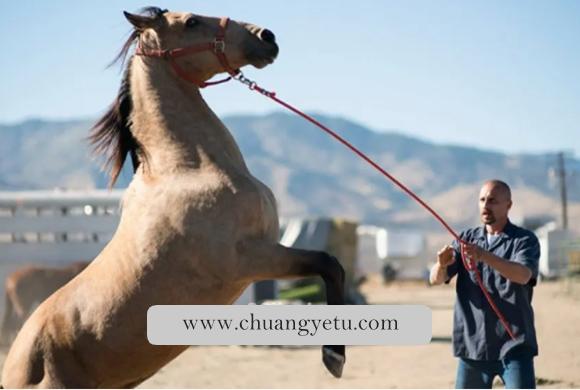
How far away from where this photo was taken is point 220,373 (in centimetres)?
1115

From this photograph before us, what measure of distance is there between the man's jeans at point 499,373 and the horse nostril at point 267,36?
6.98ft

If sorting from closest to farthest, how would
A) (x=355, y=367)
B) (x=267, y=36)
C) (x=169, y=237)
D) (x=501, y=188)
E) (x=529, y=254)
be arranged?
(x=169, y=237)
(x=529, y=254)
(x=501, y=188)
(x=267, y=36)
(x=355, y=367)

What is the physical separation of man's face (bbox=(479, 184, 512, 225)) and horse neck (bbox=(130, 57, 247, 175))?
1.36m

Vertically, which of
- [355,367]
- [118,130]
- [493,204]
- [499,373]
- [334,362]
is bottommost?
[355,367]

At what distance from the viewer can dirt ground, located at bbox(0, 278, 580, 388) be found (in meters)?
9.95

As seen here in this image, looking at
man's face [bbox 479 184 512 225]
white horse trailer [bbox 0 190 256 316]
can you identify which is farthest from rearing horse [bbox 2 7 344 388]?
white horse trailer [bbox 0 190 256 316]

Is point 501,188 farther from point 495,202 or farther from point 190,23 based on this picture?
point 190,23

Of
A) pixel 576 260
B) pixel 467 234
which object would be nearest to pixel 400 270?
pixel 576 260

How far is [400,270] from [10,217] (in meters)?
36.1

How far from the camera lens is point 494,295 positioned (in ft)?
18.2

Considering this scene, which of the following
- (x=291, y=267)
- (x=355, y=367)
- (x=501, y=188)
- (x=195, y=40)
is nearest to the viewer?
(x=291, y=267)

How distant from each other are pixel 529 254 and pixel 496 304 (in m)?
0.33

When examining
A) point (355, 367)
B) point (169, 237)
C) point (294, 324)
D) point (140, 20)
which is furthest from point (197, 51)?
point (355, 367)

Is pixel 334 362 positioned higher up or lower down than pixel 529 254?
lower down
